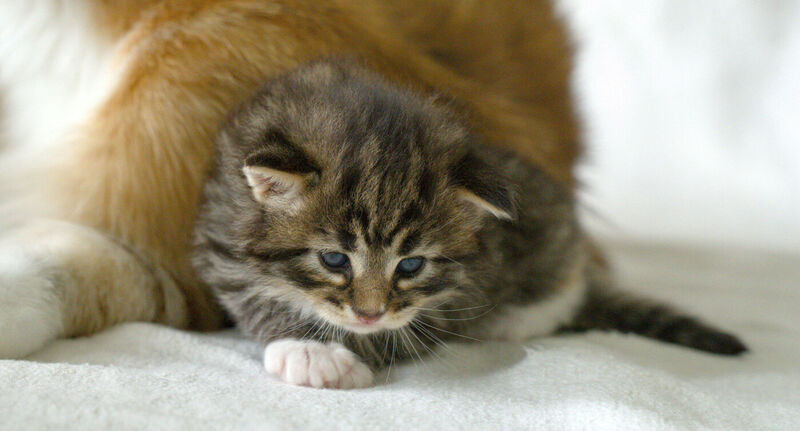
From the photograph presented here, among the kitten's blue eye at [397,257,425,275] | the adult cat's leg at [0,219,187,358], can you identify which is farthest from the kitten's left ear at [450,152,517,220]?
the adult cat's leg at [0,219,187,358]

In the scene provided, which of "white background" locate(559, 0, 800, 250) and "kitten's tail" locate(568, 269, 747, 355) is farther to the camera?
"white background" locate(559, 0, 800, 250)

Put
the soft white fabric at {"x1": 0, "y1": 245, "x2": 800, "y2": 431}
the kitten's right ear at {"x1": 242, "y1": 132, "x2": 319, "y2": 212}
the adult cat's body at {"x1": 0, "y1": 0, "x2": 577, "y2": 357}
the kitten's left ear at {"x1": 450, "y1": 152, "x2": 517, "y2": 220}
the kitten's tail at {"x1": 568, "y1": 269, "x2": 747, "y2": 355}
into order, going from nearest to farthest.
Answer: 1. the soft white fabric at {"x1": 0, "y1": 245, "x2": 800, "y2": 431}
2. the kitten's right ear at {"x1": 242, "y1": 132, "x2": 319, "y2": 212}
3. the kitten's left ear at {"x1": 450, "y1": 152, "x2": 517, "y2": 220}
4. the adult cat's body at {"x1": 0, "y1": 0, "x2": 577, "y2": 357}
5. the kitten's tail at {"x1": 568, "y1": 269, "x2": 747, "y2": 355}

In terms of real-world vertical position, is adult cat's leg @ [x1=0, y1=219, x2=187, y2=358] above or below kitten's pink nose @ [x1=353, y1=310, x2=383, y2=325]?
below

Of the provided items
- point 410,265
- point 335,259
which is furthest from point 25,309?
point 410,265

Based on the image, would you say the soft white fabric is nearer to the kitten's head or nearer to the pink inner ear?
the kitten's head

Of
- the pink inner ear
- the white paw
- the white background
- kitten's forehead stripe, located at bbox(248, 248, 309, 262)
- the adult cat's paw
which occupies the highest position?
the white background

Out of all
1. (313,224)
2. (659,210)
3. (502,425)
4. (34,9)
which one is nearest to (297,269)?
(313,224)
